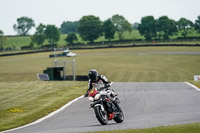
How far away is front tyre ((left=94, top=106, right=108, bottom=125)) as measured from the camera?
1388 centimetres

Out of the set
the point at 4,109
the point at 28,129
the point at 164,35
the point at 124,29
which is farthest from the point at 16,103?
the point at 124,29

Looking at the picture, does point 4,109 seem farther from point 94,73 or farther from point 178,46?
point 178,46

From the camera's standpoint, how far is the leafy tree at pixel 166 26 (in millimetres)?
180125

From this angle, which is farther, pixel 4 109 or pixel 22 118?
pixel 4 109

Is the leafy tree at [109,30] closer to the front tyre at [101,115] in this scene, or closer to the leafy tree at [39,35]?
the leafy tree at [39,35]

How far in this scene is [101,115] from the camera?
46.2 feet

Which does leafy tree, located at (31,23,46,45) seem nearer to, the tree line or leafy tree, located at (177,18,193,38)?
the tree line

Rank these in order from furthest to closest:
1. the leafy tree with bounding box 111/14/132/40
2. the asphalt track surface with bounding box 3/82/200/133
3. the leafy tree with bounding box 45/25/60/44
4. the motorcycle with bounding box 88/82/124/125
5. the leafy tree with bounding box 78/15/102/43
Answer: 1. the leafy tree with bounding box 45/25/60/44
2. the leafy tree with bounding box 111/14/132/40
3. the leafy tree with bounding box 78/15/102/43
4. the asphalt track surface with bounding box 3/82/200/133
5. the motorcycle with bounding box 88/82/124/125

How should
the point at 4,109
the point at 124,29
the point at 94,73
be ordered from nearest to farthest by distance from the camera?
the point at 94,73 → the point at 4,109 → the point at 124,29

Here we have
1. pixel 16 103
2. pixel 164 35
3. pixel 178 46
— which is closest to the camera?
pixel 16 103

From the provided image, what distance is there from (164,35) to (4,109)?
16138cm

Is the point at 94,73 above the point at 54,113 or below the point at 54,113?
above

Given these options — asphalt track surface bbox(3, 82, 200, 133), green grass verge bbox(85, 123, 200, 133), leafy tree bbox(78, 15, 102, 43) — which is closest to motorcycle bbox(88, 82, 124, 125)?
asphalt track surface bbox(3, 82, 200, 133)

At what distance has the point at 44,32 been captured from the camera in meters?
196
